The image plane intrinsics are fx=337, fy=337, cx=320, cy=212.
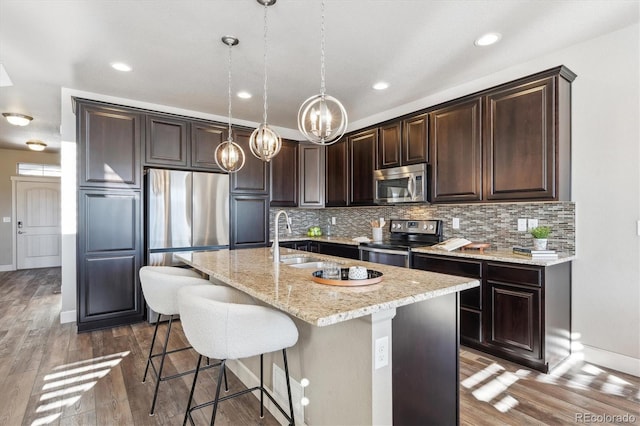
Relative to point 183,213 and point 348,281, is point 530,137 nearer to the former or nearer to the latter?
point 348,281

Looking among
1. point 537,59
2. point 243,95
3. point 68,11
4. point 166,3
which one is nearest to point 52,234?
point 243,95

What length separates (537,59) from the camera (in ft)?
9.99

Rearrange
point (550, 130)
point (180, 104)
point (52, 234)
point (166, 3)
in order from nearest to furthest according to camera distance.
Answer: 1. point (166, 3)
2. point (550, 130)
3. point (180, 104)
4. point (52, 234)

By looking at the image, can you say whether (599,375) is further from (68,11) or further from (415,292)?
(68,11)

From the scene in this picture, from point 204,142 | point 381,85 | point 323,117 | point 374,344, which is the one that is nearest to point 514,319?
point 374,344

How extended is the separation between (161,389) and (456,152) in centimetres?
327

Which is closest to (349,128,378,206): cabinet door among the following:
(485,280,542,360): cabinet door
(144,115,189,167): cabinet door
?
(485,280,542,360): cabinet door

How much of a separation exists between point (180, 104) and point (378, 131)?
253 centimetres

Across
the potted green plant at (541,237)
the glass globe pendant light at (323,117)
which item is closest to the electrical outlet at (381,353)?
the glass globe pendant light at (323,117)

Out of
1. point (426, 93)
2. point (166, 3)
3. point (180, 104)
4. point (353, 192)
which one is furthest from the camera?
point (353, 192)

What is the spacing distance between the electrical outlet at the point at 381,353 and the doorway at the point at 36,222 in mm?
8861

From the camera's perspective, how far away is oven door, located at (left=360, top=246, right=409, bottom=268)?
354cm

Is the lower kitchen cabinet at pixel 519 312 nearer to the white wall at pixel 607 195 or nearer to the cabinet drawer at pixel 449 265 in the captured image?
the cabinet drawer at pixel 449 265

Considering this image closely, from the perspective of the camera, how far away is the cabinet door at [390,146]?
13.2 ft
